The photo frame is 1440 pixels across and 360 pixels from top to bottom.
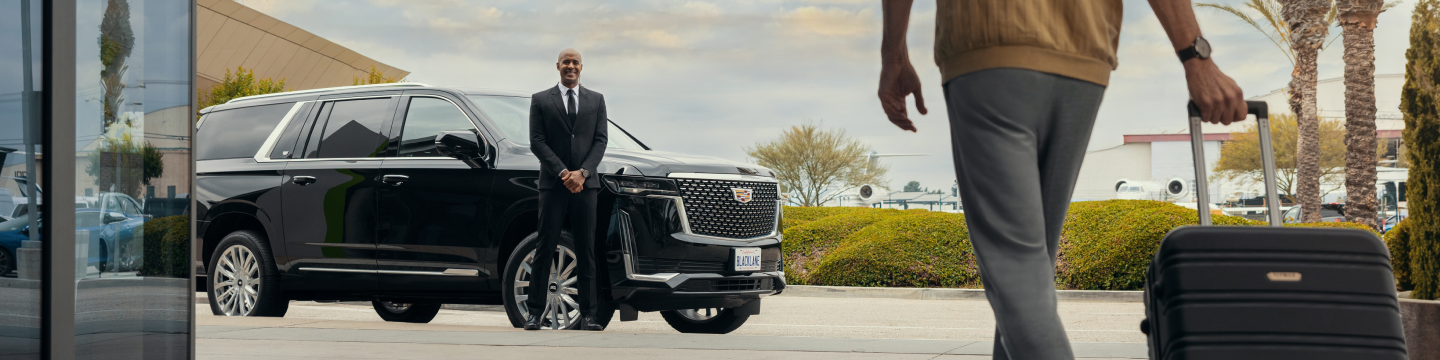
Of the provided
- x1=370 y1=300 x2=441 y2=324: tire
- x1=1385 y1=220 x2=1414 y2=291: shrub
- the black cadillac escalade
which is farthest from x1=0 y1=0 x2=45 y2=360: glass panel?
x1=1385 y1=220 x2=1414 y2=291: shrub

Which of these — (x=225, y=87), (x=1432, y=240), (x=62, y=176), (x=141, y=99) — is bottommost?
(x=1432, y=240)

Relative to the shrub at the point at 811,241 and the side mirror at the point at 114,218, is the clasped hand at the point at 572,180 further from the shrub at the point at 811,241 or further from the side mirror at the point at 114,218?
the shrub at the point at 811,241

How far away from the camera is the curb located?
516 inches

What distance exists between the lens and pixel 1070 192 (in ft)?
8.18

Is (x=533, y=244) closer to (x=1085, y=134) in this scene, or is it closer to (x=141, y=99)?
(x=141, y=99)

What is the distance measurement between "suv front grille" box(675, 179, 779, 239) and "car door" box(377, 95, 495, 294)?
4.04 ft

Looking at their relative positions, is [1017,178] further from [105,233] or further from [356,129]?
[356,129]

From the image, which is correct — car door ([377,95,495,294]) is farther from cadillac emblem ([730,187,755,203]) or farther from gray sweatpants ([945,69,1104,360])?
gray sweatpants ([945,69,1104,360])

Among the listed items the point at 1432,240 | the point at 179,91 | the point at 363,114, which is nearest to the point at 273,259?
the point at 363,114

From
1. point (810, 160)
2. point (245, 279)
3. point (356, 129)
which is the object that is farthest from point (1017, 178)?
point (810, 160)

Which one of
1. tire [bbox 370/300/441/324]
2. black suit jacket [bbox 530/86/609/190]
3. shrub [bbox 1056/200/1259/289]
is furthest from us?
shrub [bbox 1056/200/1259/289]

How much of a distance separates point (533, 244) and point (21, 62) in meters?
4.08

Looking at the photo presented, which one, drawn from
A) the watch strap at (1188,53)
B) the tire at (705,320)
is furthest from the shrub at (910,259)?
the watch strap at (1188,53)

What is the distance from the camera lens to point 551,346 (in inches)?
206
